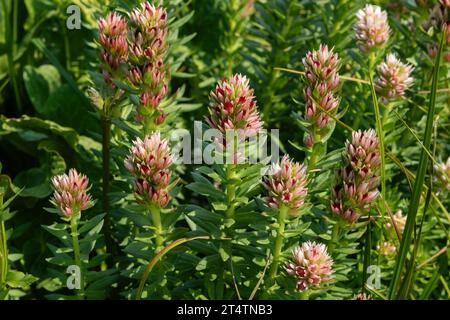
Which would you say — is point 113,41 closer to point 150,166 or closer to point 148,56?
point 148,56

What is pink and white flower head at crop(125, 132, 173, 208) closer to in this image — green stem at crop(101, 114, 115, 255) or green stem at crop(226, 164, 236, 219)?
green stem at crop(226, 164, 236, 219)

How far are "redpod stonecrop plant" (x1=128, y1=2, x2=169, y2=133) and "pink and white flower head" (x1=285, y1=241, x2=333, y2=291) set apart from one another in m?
0.62

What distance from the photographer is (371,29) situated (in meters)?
2.49

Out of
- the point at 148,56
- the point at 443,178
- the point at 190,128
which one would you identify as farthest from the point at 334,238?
the point at 190,128

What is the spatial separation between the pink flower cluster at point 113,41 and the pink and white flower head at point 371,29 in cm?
83

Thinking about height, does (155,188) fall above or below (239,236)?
above

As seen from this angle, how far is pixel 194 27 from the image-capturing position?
3439 mm

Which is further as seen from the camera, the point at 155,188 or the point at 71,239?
the point at 71,239

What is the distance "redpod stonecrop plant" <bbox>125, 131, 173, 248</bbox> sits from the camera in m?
1.91

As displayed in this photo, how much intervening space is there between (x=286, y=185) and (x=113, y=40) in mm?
724

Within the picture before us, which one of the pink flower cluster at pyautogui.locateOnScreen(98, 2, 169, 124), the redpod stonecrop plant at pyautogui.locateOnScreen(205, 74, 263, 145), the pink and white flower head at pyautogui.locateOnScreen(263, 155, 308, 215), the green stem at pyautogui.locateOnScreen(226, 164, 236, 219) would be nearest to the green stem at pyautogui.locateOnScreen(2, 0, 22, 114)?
the pink flower cluster at pyautogui.locateOnScreen(98, 2, 169, 124)

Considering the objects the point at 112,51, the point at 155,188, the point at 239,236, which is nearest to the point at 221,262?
the point at 239,236
